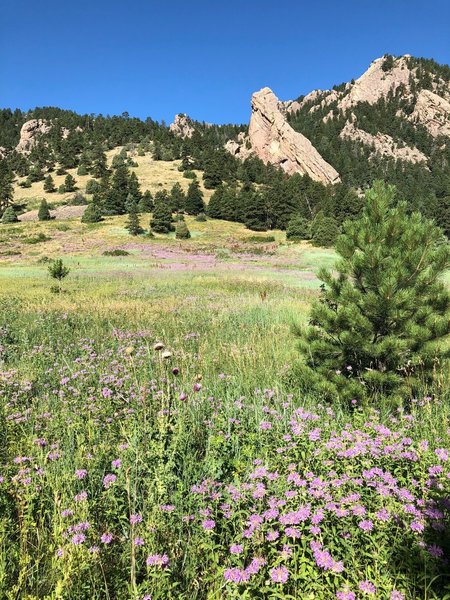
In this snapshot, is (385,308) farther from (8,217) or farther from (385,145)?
(385,145)

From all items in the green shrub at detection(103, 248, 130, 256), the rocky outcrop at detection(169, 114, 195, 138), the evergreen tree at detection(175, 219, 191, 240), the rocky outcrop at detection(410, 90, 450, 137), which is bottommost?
the green shrub at detection(103, 248, 130, 256)

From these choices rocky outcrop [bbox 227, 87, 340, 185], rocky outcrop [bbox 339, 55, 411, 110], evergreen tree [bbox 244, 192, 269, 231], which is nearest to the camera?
evergreen tree [bbox 244, 192, 269, 231]

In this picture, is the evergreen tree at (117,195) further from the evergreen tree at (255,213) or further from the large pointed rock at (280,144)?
the large pointed rock at (280,144)

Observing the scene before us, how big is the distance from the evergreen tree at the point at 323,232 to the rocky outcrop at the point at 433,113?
135 meters

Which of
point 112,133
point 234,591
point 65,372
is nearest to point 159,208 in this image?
point 65,372

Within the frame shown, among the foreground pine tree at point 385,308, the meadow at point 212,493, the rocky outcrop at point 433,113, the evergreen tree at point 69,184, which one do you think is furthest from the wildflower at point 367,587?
the rocky outcrop at point 433,113

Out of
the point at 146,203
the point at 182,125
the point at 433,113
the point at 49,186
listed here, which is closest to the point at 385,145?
the point at 433,113

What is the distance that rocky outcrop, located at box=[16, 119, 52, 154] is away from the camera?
468 ft

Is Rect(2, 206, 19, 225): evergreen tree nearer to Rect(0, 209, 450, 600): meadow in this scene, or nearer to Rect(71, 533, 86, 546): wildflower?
Rect(0, 209, 450, 600): meadow

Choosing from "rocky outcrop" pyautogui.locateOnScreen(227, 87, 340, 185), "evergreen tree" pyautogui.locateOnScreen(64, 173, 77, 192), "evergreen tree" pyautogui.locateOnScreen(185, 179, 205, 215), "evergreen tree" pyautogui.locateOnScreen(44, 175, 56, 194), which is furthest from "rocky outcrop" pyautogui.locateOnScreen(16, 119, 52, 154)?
"evergreen tree" pyautogui.locateOnScreen(185, 179, 205, 215)

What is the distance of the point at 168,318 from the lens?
10695mm

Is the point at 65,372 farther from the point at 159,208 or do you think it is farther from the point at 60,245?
the point at 159,208

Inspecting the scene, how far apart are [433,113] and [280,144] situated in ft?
256

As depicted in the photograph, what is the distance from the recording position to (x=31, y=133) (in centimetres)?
14688
